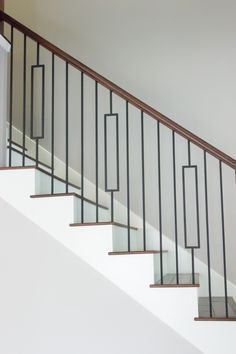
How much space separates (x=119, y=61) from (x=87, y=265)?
2.26 m

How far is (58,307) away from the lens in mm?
2715

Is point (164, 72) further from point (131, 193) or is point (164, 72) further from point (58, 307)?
point (58, 307)

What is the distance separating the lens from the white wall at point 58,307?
2.60 metres

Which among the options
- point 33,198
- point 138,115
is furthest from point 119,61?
point 33,198

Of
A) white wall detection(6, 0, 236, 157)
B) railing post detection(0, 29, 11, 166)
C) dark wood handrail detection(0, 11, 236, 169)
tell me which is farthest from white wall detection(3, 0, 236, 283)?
railing post detection(0, 29, 11, 166)

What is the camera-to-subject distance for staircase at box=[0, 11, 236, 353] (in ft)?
8.60

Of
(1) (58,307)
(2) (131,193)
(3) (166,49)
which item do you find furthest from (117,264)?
(3) (166,49)

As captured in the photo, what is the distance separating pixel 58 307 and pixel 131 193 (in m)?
1.59

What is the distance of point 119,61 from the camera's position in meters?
4.20

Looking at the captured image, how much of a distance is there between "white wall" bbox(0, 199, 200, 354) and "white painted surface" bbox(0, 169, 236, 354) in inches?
2.1

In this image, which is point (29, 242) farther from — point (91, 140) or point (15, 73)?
point (15, 73)

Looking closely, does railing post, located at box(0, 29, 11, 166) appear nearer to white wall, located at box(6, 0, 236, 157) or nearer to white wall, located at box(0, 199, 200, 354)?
white wall, located at box(0, 199, 200, 354)

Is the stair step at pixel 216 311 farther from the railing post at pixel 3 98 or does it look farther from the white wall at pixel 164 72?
the railing post at pixel 3 98

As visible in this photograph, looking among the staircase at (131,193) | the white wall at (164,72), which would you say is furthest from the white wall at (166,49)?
the staircase at (131,193)
